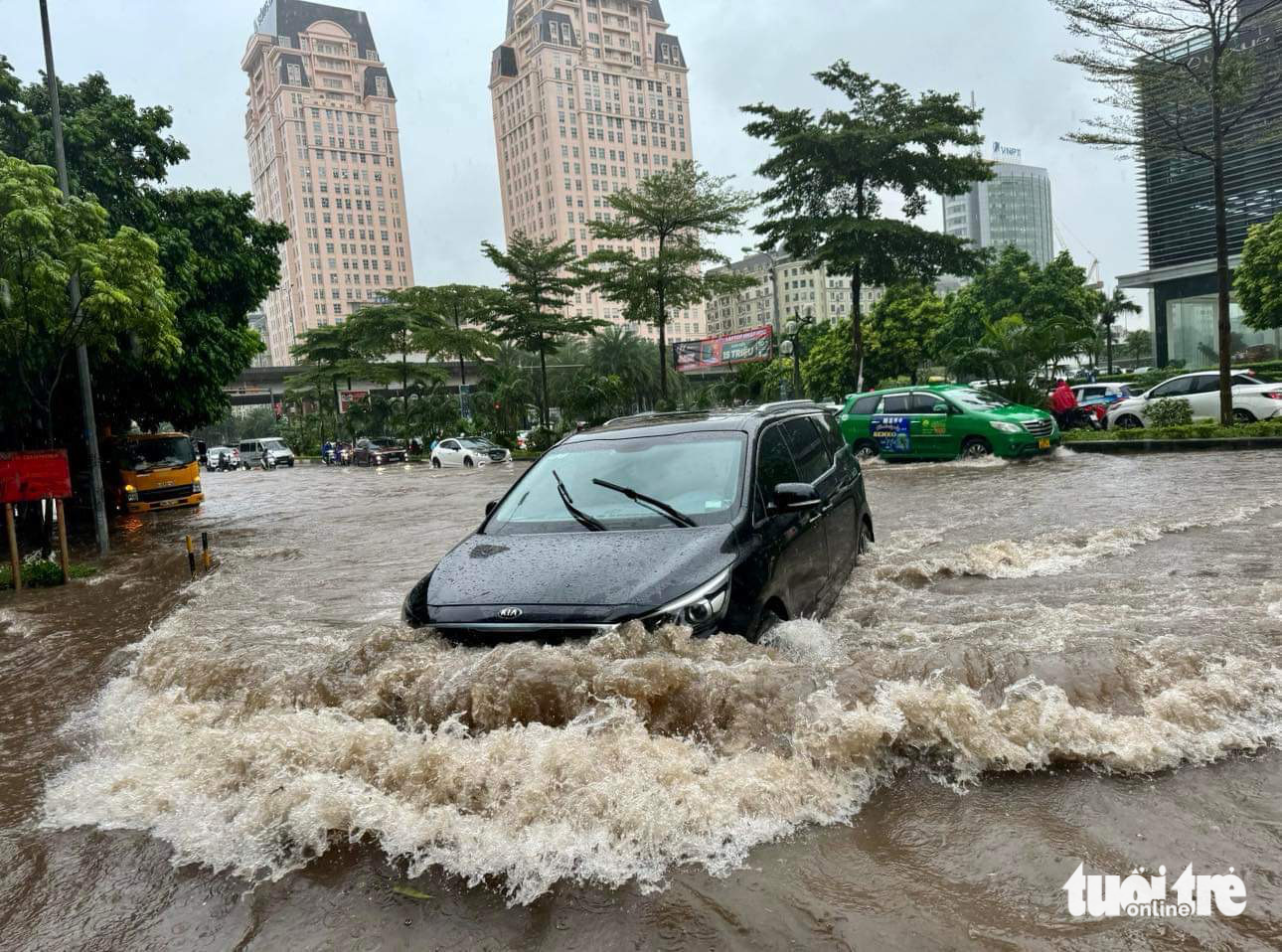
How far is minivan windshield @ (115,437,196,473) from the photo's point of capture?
2084cm

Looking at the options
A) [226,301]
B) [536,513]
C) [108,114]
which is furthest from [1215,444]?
[108,114]

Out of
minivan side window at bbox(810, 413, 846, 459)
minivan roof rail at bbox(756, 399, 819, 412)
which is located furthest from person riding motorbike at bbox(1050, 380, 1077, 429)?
minivan roof rail at bbox(756, 399, 819, 412)

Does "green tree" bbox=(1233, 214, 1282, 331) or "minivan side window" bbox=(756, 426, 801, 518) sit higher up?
"green tree" bbox=(1233, 214, 1282, 331)

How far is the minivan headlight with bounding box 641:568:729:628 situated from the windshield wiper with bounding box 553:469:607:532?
35.9 inches

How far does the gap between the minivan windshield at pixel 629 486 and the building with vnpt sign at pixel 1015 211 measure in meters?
185

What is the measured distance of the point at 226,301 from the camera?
61.8 ft

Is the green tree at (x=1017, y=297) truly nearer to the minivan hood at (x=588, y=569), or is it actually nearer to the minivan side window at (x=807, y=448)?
the minivan side window at (x=807, y=448)

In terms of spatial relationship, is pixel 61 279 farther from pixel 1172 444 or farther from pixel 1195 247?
pixel 1195 247

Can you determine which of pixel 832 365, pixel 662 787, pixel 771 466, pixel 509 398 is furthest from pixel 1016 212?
pixel 662 787

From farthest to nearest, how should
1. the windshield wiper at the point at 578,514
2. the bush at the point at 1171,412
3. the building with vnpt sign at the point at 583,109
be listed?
the building with vnpt sign at the point at 583,109 → the bush at the point at 1171,412 → the windshield wiper at the point at 578,514

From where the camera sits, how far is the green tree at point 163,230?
16.3 metres

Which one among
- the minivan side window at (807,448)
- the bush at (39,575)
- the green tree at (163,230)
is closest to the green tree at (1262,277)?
the green tree at (163,230)

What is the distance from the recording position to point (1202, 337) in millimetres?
52969

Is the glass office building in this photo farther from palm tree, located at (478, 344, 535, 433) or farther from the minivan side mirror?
the minivan side mirror
